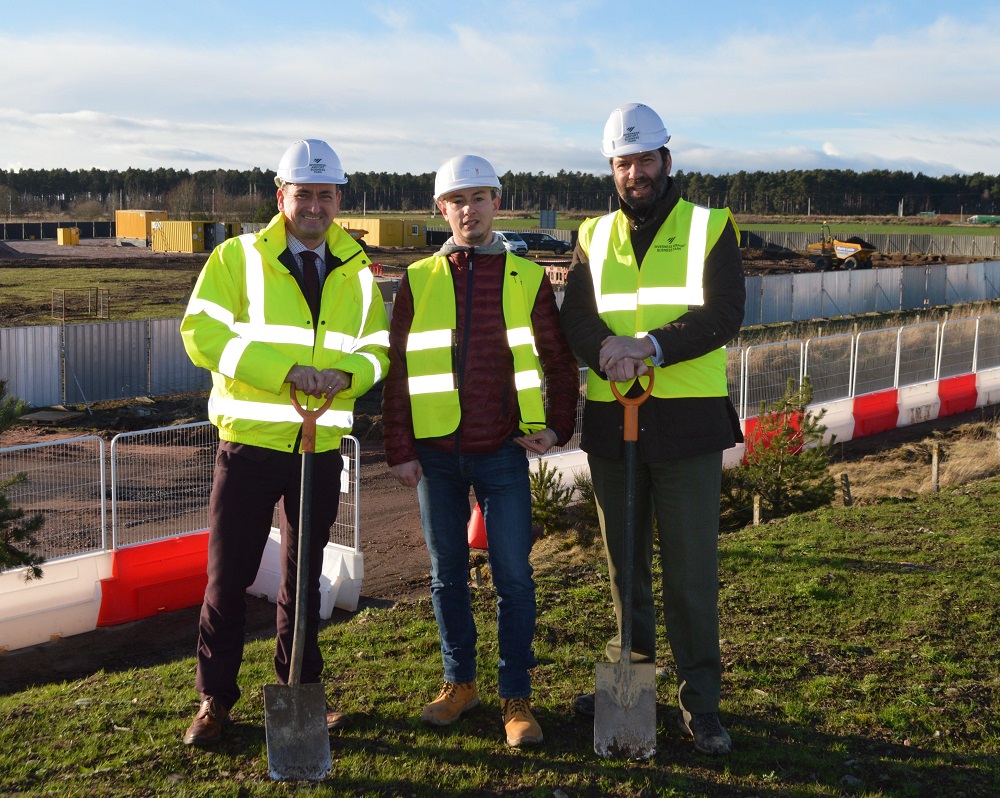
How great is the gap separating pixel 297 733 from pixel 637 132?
262 centimetres

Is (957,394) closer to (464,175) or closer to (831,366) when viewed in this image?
(831,366)

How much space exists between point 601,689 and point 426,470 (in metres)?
1.11

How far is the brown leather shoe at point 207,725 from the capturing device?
4.17m

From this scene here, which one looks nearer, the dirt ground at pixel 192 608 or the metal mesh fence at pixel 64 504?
the dirt ground at pixel 192 608

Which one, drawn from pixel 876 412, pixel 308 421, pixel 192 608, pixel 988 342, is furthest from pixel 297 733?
pixel 988 342

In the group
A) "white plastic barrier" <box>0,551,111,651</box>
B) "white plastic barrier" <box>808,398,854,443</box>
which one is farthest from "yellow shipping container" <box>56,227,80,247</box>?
"white plastic barrier" <box>0,551,111,651</box>

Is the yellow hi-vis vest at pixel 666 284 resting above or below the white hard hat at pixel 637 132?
below

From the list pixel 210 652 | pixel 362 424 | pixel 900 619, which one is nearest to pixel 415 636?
pixel 210 652

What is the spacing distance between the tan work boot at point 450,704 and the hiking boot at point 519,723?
18 centimetres

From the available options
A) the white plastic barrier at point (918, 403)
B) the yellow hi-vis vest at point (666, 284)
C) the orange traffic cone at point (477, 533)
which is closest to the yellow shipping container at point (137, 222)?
the white plastic barrier at point (918, 403)

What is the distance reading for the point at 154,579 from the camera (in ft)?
26.3

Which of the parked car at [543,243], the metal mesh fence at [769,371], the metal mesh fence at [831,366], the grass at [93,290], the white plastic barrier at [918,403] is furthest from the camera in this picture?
the parked car at [543,243]

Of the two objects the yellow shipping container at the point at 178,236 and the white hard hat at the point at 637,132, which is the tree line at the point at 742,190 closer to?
the yellow shipping container at the point at 178,236

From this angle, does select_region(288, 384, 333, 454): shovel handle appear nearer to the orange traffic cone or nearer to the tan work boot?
the tan work boot
